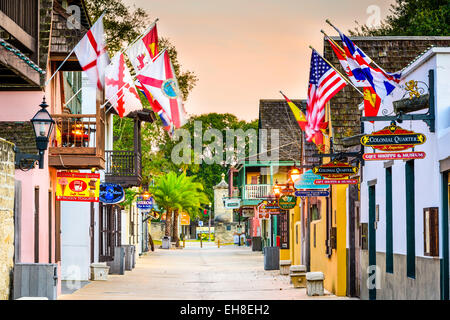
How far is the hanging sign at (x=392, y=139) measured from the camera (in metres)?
13.8

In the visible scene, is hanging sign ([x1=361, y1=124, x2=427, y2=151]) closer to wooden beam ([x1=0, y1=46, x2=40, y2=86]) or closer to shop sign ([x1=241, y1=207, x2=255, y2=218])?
wooden beam ([x1=0, y1=46, x2=40, y2=86])

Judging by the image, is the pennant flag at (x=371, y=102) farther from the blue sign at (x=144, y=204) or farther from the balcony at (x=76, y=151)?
the blue sign at (x=144, y=204)

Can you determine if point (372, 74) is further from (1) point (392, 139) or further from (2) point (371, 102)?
(1) point (392, 139)

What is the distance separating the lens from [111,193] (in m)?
29.8

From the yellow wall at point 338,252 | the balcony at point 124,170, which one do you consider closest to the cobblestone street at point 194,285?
the yellow wall at point 338,252

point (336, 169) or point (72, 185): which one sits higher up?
point (336, 169)

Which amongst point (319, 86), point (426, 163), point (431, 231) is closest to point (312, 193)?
point (319, 86)

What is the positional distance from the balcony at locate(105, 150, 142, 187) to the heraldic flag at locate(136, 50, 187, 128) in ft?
34.8

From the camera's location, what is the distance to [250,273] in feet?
111

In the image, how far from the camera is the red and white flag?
21859 millimetres

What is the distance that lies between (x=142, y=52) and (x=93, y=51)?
2097 millimetres

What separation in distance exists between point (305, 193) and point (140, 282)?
6822mm

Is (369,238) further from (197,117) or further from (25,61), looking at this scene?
(197,117)

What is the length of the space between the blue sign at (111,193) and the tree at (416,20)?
15806mm
